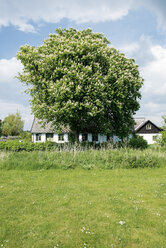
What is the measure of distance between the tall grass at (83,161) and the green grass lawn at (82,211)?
2.41 m

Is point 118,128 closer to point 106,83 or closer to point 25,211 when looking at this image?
point 106,83

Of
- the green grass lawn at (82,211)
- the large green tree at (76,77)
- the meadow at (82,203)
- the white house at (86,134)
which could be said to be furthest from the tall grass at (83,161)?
the white house at (86,134)

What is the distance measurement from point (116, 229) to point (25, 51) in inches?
868

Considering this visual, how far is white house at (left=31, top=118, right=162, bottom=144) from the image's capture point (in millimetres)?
45237

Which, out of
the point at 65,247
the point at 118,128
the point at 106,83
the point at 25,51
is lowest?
the point at 65,247

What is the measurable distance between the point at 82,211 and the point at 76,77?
560 inches

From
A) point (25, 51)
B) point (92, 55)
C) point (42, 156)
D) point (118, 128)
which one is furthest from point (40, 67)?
point (118, 128)

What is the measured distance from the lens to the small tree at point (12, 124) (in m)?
55.6

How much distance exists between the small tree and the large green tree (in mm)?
35070

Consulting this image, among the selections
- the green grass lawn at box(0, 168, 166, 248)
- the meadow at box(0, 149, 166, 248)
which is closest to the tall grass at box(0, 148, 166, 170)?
the meadow at box(0, 149, 166, 248)

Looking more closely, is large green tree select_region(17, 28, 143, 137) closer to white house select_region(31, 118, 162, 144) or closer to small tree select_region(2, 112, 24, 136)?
white house select_region(31, 118, 162, 144)

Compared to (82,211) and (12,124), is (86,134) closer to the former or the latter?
(12,124)

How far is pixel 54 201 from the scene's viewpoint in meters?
7.72

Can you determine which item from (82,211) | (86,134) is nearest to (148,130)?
(86,134)
